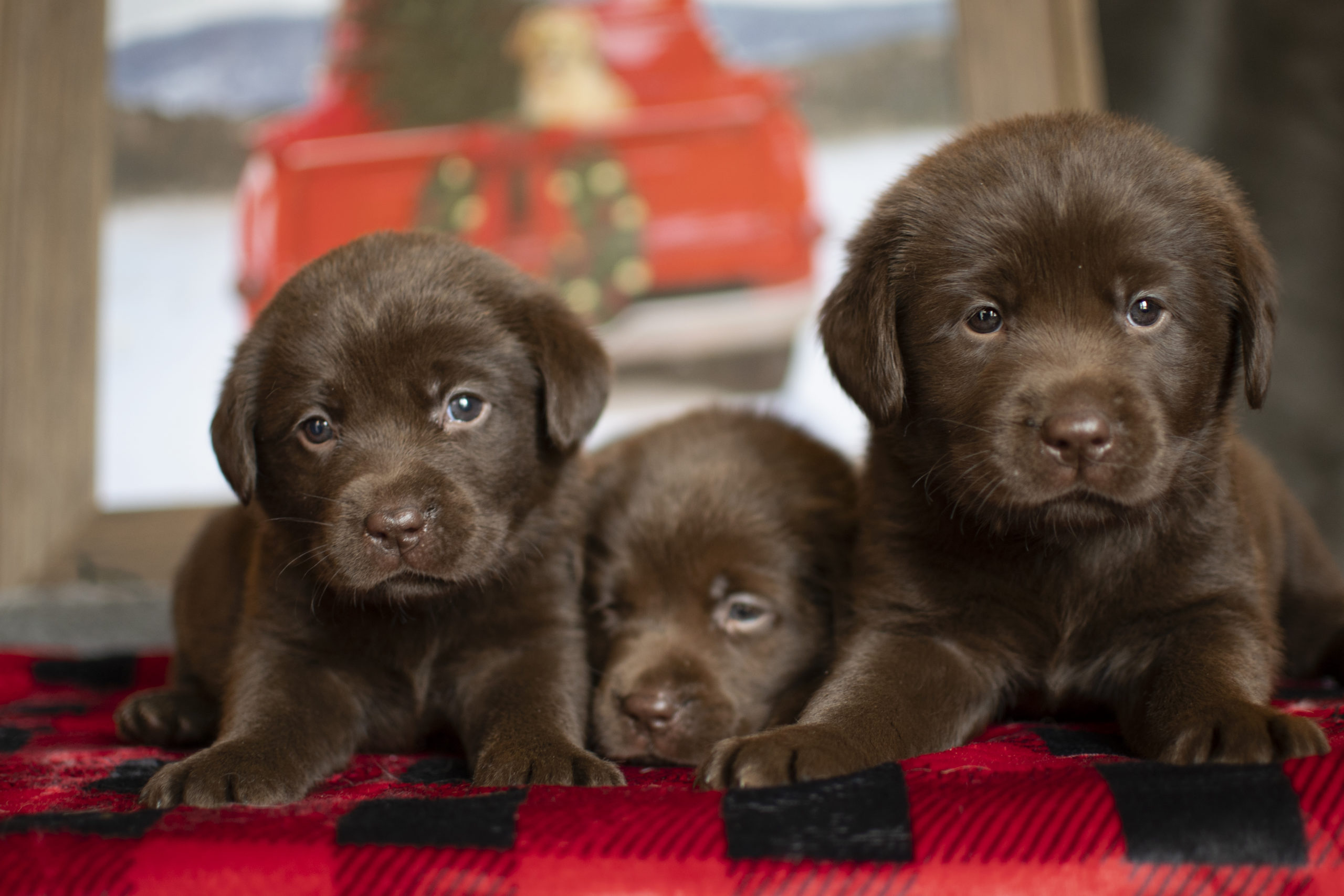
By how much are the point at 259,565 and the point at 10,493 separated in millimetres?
3394

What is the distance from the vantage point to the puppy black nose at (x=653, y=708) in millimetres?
2453

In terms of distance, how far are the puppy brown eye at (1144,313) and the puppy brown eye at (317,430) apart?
1684 millimetres

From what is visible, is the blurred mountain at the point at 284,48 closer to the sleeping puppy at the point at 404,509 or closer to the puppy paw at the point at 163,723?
the sleeping puppy at the point at 404,509

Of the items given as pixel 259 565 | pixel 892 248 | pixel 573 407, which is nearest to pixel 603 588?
pixel 573 407

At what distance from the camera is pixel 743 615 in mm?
2838

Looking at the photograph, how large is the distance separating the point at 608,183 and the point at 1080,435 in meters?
3.74

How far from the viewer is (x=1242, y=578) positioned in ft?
7.35

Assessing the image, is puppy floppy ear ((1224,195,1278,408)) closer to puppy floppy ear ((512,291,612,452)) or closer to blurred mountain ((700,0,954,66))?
puppy floppy ear ((512,291,612,452))

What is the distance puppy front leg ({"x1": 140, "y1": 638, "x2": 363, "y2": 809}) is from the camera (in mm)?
1979

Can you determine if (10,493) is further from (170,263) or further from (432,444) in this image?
(432,444)

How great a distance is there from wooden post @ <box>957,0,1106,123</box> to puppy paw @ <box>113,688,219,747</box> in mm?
3996

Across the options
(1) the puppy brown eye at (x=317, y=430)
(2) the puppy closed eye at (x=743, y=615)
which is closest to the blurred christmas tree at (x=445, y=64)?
(1) the puppy brown eye at (x=317, y=430)

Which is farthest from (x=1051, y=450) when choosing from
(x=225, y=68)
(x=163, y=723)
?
(x=225, y=68)

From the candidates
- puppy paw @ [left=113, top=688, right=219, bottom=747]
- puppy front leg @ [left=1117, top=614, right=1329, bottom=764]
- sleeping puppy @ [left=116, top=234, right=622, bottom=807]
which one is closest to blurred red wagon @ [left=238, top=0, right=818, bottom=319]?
sleeping puppy @ [left=116, top=234, right=622, bottom=807]
